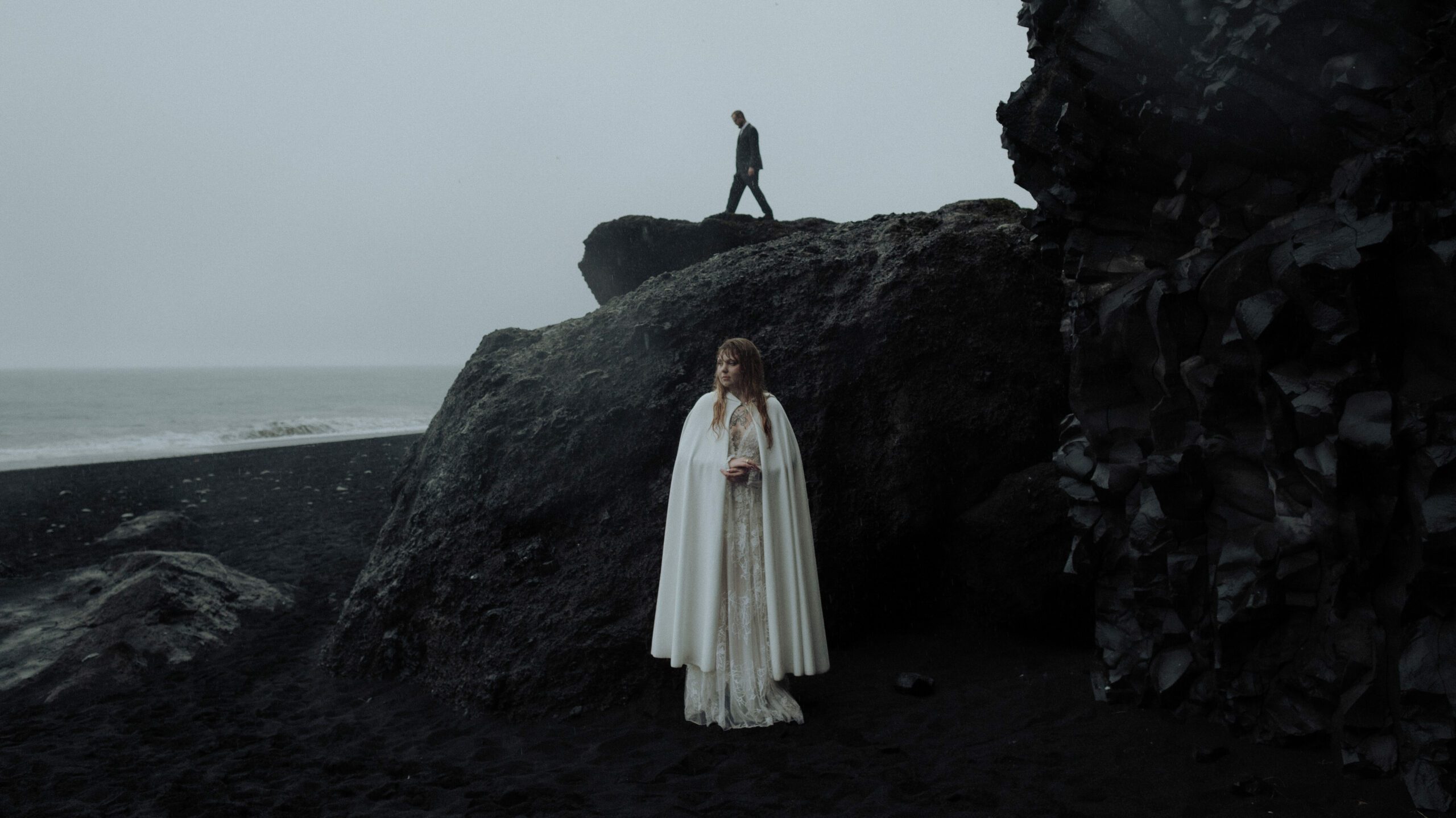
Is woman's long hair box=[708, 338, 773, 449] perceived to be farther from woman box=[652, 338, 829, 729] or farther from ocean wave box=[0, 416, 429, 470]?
ocean wave box=[0, 416, 429, 470]

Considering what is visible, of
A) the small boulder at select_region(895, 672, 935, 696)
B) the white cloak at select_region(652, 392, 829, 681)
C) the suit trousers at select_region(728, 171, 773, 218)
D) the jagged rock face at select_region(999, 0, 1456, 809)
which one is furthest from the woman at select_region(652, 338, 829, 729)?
the suit trousers at select_region(728, 171, 773, 218)

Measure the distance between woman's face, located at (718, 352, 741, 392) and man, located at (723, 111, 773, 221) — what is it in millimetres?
5964

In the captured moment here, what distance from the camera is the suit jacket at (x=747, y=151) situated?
11078 mm

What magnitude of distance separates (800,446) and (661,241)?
434 centimetres

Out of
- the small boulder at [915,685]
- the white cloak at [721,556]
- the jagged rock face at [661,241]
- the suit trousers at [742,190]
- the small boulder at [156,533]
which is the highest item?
the suit trousers at [742,190]

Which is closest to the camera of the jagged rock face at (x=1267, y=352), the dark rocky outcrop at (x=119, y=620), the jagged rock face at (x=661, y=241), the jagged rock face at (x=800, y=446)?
the jagged rock face at (x=1267, y=352)

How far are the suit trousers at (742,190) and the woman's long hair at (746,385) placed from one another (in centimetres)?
577

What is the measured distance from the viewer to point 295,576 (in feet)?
31.6

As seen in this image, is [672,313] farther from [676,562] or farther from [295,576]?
[295,576]

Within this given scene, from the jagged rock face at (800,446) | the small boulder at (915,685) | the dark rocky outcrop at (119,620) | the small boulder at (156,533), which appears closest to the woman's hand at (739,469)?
the jagged rock face at (800,446)

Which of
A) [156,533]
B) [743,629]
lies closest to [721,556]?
[743,629]

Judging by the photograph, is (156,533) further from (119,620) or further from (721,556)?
(721,556)

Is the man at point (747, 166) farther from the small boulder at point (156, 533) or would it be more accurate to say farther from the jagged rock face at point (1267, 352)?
the small boulder at point (156, 533)

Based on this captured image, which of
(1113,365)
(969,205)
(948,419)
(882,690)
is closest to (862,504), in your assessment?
(948,419)
